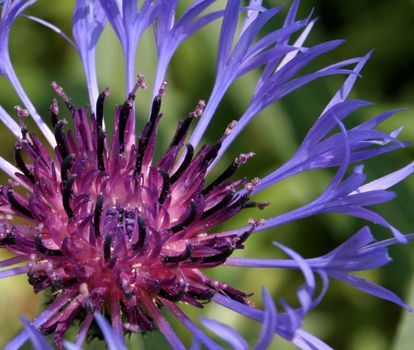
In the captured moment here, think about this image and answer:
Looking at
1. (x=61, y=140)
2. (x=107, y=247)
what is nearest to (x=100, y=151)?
(x=61, y=140)

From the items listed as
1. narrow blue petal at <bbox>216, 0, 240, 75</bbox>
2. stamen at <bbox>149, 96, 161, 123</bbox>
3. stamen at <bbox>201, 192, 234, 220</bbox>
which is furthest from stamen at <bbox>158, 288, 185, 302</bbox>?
narrow blue petal at <bbox>216, 0, 240, 75</bbox>

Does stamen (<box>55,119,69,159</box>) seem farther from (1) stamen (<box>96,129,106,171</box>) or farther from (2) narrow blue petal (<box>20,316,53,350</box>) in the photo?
(2) narrow blue petal (<box>20,316,53,350</box>)

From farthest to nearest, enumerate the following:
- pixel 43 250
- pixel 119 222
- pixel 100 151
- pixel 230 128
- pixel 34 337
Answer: pixel 230 128
pixel 100 151
pixel 119 222
pixel 43 250
pixel 34 337

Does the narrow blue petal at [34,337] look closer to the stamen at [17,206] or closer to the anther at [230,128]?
the stamen at [17,206]

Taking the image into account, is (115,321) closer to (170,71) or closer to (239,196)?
(239,196)

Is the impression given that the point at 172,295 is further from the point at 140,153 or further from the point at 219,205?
the point at 140,153

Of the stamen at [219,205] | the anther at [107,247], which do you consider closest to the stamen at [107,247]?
the anther at [107,247]
